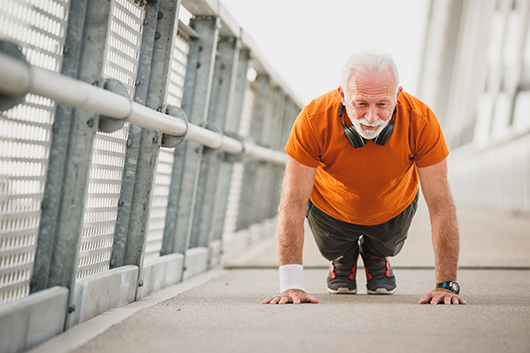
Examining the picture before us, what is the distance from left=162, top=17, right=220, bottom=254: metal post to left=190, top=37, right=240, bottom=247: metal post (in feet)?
2.09

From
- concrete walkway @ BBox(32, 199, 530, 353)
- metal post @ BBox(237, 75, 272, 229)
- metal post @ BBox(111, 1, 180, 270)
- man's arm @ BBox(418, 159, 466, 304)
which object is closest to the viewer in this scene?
concrete walkway @ BBox(32, 199, 530, 353)

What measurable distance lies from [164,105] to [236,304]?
0.95 meters

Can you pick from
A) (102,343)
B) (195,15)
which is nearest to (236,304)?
(102,343)

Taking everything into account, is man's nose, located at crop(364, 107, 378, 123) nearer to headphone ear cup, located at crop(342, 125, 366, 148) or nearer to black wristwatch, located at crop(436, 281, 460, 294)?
headphone ear cup, located at crop(342, 125, 366, 148)

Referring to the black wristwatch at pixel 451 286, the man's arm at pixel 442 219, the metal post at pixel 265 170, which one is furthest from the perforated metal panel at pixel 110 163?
the metal post at pixel 265 170

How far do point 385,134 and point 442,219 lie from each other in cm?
48

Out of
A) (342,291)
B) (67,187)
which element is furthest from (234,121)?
(67,187)

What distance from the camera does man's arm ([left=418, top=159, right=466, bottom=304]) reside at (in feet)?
10.0

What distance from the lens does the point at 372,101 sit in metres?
2.88

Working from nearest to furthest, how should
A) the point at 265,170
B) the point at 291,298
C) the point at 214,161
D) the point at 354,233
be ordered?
the point at 291,298, the point at 354,233, the point at 214,161, the point at 265,170

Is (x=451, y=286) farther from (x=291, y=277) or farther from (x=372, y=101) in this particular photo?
(x=372, y=101)

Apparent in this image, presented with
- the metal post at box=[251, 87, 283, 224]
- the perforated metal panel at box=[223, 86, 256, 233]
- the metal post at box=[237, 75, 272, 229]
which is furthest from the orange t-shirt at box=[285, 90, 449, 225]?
the metal post at box=[251, 87, 283, 224]

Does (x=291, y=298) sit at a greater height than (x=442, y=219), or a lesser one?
lesser

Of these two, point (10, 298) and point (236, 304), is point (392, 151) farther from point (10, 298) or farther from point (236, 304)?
point (10, 298)
